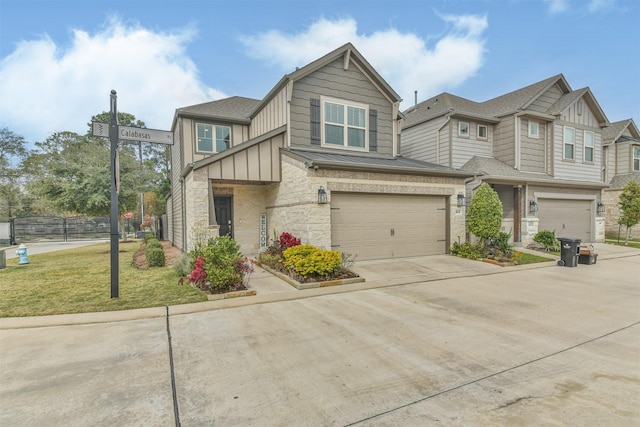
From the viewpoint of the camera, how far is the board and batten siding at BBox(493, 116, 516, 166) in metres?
14.3

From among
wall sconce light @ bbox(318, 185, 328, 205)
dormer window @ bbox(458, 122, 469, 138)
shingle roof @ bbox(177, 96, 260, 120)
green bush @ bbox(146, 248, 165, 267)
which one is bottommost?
green bush @ bbox(146, 248, 165, 267)

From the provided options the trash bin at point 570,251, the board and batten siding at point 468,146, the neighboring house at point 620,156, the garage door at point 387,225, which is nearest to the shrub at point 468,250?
the garage door at point 387,225

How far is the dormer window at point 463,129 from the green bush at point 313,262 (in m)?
10.2

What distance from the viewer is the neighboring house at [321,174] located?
9.48 metres

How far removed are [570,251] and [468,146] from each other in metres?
6.44

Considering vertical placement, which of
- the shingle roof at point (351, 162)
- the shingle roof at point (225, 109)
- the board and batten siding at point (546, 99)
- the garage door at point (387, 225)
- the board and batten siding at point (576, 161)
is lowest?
the garage door at point (387, 225)

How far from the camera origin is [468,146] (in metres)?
14.3

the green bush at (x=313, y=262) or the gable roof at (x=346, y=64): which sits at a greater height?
the gable roof at (x=346, y=64)

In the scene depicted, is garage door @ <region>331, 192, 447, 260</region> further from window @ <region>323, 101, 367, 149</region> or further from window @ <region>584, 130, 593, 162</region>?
window @ <region>584, 130, 593, 162</region>

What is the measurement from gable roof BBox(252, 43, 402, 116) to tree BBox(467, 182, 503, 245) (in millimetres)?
5036

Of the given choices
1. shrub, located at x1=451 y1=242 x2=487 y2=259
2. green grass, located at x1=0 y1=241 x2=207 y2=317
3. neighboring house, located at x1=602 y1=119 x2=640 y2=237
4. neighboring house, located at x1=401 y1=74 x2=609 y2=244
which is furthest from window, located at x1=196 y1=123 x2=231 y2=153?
neighboring house, located at x1=602 y1=119 x2=640 y2=237

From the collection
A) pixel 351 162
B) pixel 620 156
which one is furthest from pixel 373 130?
pixel 620 156

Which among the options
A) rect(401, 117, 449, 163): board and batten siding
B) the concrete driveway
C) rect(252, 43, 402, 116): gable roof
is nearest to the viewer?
the concrete driveway

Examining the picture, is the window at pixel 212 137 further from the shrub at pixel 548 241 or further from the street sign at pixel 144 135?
the shrub at pixel 548 241
